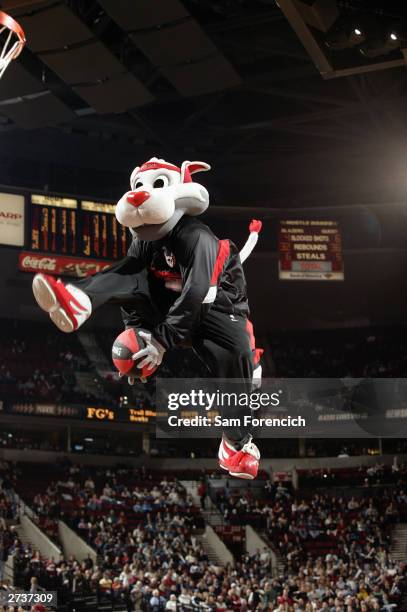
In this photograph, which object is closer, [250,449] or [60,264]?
[250,449]

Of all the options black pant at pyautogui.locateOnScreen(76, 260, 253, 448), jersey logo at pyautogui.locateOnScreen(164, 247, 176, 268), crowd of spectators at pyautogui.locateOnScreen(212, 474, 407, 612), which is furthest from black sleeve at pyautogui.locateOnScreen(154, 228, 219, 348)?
crowd of spectators at pyautogui.locateOnScreen(212, 474, 407, 612)

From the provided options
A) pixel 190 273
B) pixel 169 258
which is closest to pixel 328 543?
pixel 169 258

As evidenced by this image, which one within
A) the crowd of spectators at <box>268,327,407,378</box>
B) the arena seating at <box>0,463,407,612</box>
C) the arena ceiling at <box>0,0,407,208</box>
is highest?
the arena ceiling at <box>0,0,407,208</box>

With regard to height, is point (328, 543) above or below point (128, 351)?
below

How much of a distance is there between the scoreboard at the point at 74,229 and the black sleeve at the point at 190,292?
574 inches

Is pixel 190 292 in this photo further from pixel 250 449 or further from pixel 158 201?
pixel 250 449

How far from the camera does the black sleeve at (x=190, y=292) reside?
4328mm

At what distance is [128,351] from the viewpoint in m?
4.28

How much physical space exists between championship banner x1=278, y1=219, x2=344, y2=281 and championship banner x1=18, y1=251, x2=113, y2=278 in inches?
188

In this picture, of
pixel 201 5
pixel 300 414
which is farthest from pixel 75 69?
pixel 300 414

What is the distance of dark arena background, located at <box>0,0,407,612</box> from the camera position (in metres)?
15.3

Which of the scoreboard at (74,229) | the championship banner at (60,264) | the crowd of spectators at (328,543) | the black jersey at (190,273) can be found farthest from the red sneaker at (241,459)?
the scoreboard at (74,229)

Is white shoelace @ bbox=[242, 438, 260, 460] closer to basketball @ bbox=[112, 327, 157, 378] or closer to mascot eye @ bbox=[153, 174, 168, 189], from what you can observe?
basketball @ bbox=[112, 327, 157, 378]

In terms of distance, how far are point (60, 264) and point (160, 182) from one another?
1437cm
